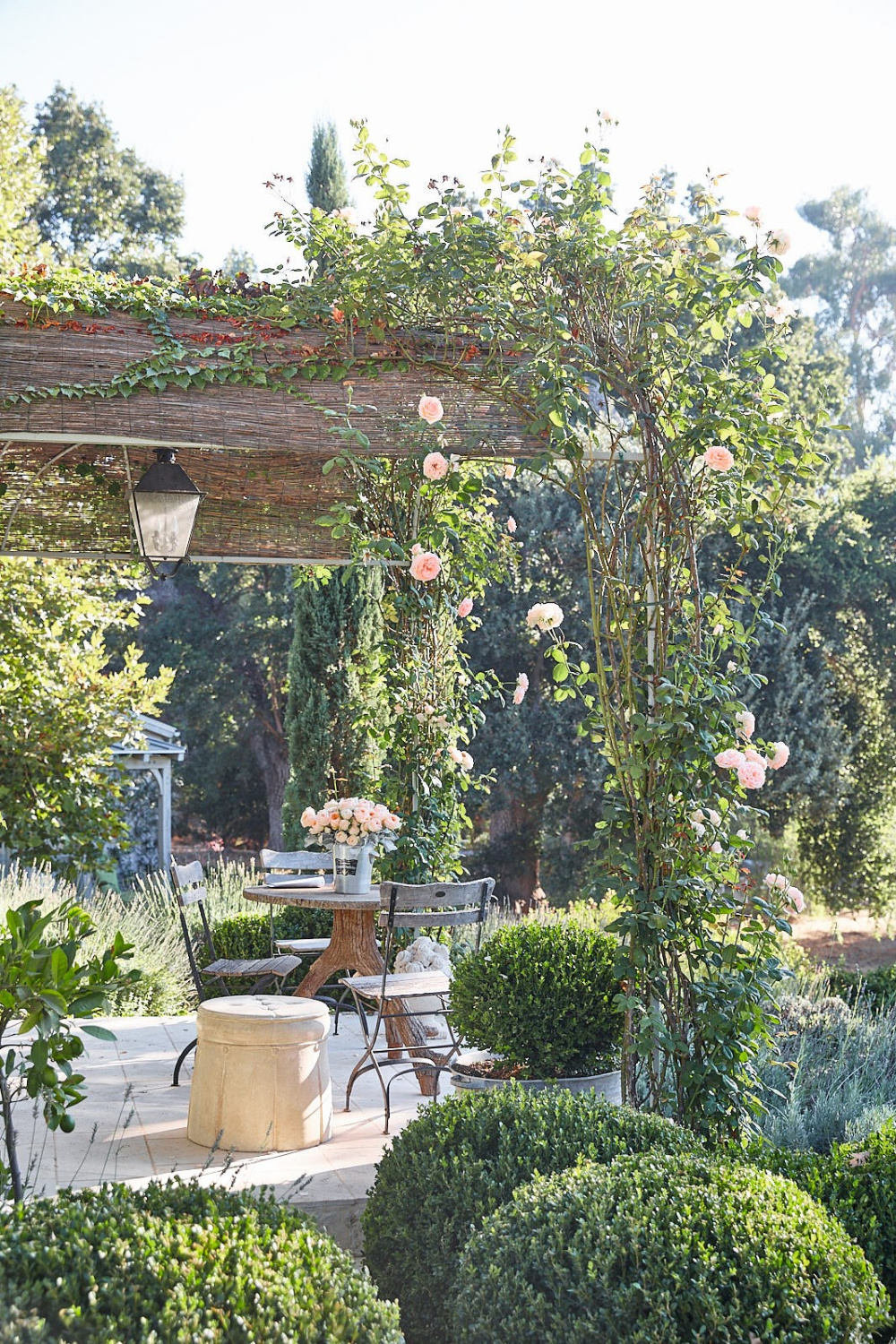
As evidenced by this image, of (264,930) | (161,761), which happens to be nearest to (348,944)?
(264,930)

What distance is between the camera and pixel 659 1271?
1.97 metres

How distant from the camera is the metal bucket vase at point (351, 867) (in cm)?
533

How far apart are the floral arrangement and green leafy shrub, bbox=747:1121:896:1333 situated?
2.51 m

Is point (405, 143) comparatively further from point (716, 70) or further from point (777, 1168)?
point (777, 1168)

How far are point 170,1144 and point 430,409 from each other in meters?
2.66

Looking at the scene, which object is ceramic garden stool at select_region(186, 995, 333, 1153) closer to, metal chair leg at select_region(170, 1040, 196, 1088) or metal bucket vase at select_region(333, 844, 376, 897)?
metal chair leg at select_region(170, 1040, 196, 1088)

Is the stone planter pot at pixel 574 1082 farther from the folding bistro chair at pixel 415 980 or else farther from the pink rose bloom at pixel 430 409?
the pink rose bloom at pixel 430 409

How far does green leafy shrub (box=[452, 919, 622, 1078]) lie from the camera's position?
3877 millimetres

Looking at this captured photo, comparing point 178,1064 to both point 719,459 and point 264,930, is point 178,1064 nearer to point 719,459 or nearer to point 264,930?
point 264,930

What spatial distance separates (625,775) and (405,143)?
2.26 metres

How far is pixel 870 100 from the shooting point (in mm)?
6582

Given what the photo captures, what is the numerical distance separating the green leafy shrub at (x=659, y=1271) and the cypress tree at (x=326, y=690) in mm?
6173

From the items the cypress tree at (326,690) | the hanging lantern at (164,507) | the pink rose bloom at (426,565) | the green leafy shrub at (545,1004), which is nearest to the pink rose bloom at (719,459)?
the pink rose bloom at (426,565)

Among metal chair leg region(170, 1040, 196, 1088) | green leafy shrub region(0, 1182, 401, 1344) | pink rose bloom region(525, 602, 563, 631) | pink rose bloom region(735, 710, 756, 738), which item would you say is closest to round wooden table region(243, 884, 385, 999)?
metal chair leg region(170, 1040, 196, 1088)
